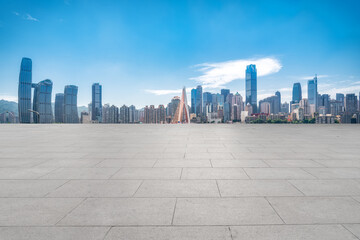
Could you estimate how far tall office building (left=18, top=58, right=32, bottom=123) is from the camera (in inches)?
7225

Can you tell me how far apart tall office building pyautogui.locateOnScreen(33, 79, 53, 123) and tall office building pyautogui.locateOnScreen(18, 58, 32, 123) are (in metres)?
17.5

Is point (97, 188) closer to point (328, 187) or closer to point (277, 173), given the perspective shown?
point (277, 173)

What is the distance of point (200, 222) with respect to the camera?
12.0 feet

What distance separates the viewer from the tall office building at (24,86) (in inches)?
7225

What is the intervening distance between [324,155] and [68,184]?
9844mm

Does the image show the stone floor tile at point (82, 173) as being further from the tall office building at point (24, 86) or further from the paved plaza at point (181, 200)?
the tall office building at point (24, 86)

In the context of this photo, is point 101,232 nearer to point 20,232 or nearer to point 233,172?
point 20,232

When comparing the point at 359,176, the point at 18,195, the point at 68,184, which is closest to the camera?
the point at 18,195

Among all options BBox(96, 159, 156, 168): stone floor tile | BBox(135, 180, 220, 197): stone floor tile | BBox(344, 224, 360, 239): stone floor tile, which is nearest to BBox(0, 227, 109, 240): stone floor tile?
BBox(135, 180, 220, 197): stone floor tile

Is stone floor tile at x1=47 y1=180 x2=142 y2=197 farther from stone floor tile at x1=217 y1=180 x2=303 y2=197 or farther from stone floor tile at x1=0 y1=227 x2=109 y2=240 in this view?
stone floor tile at x1=217 y1=180 x2=303 y2=197

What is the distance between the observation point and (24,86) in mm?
187375

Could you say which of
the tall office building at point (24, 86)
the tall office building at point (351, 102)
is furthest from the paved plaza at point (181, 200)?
the tall office building at point (24, 86)

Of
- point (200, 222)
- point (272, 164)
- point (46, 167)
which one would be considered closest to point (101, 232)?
point (200, 222)

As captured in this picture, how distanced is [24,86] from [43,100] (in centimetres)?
3317
